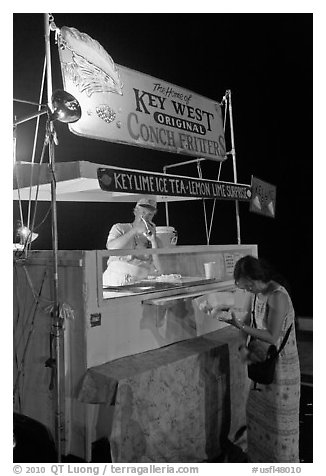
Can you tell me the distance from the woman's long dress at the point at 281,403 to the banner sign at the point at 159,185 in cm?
113

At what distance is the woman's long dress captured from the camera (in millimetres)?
2879

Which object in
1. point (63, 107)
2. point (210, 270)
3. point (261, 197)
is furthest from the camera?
point (261, 197)

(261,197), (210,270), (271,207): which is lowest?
(210,270)

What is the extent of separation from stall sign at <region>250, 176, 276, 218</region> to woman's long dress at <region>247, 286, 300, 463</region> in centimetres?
180

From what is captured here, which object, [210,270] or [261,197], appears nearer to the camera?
[210,270]

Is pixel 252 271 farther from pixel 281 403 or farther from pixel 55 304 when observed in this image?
pixel 55 304

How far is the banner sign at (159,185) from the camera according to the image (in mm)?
2871

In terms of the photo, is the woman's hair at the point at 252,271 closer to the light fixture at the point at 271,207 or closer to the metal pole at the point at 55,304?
the metal pole at the point at 55,304

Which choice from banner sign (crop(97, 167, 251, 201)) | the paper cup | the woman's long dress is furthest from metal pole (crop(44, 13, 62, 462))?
the paper cup

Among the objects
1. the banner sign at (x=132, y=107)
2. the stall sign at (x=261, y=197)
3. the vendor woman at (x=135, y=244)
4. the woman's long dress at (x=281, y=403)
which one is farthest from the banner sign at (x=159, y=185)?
the woman's long dress at (x=281, y=403)

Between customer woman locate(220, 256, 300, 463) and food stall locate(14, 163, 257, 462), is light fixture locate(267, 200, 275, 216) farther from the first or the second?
customer woman locate(220, 256, 300, 463)

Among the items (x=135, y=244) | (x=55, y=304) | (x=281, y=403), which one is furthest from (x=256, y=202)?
(x=55, y=304)

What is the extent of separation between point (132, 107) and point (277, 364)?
2797 mm

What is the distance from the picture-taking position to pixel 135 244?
4.36 meters
